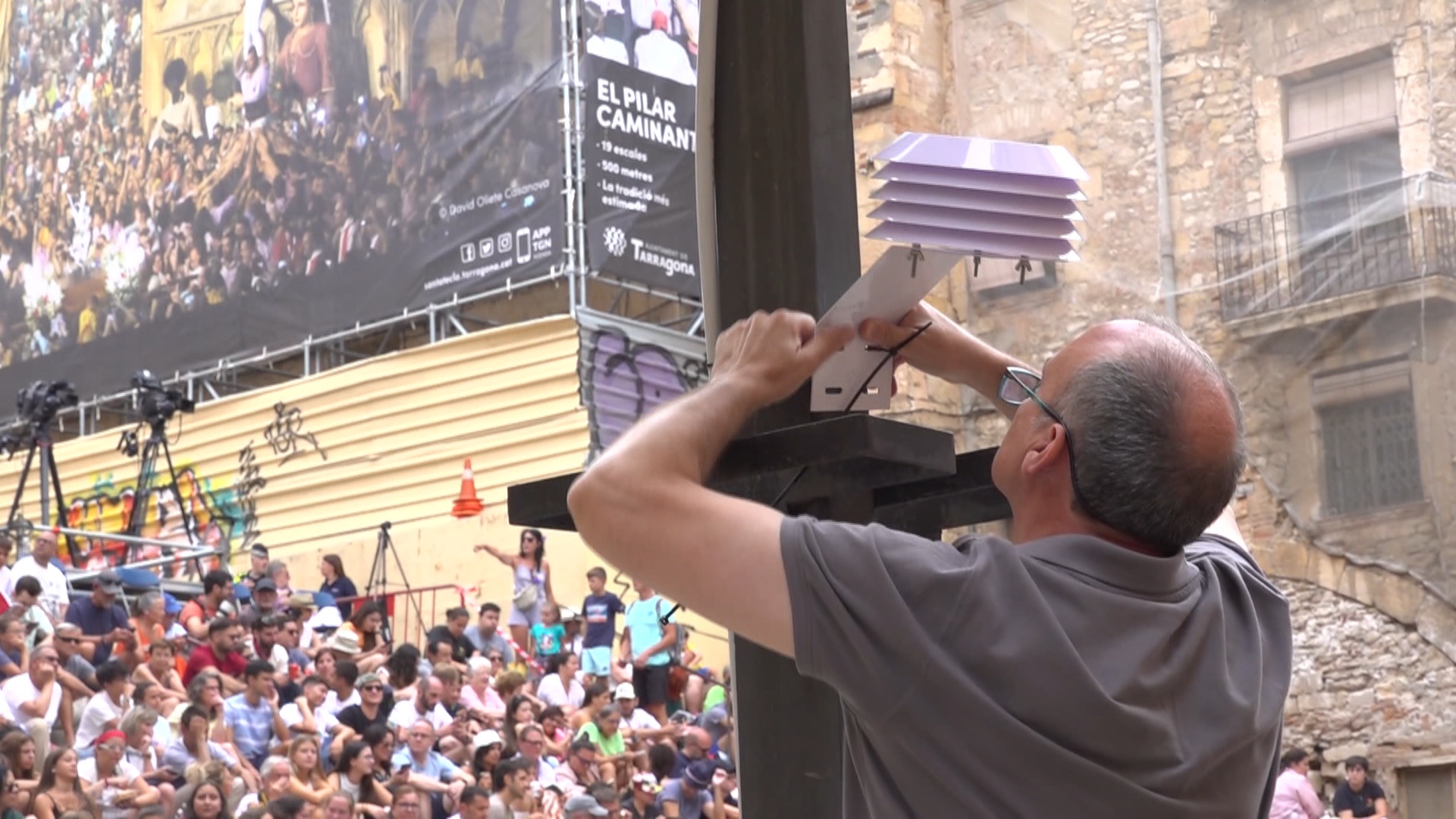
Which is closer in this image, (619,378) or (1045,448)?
(1045,448)

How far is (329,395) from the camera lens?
21.6m

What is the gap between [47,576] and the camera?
12.9 meters

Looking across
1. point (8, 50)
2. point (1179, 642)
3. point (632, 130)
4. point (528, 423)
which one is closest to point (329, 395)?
point (528, 423)

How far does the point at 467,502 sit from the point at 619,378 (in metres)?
1.94

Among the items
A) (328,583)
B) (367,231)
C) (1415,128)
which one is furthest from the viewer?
(367,231)

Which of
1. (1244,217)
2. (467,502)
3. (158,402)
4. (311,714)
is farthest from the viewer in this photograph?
(467,502)

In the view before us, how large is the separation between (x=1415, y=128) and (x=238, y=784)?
1186cm

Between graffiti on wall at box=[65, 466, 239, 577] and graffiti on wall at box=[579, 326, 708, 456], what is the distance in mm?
4231

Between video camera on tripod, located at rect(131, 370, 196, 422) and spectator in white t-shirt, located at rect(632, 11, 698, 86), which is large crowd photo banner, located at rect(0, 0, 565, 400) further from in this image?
video camera on tripod, located at rect(131, 370, 196, 422)

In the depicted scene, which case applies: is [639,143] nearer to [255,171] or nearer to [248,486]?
[255,171]

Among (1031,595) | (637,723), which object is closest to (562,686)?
(637,723)

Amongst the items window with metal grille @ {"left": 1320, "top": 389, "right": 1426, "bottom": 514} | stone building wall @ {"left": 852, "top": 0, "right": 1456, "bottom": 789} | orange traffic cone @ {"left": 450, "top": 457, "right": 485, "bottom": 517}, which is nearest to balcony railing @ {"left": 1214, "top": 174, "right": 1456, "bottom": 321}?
stone building wall @ {"left": 852, "top": 0, "right": 1456, "bottom": 789}

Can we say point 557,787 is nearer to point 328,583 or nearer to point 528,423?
point 328,583

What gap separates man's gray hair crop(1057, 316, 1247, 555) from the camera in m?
2.02
